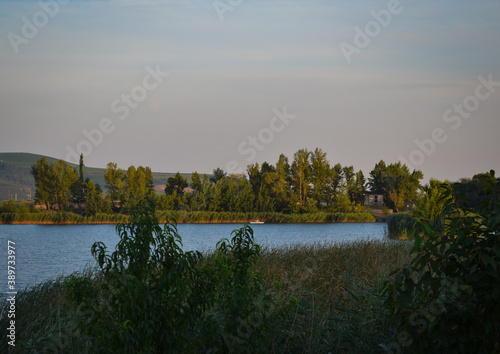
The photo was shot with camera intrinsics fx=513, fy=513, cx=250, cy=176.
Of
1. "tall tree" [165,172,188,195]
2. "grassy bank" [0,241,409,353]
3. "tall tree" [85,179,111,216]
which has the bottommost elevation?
"grassy bank" [0,241,409,353]

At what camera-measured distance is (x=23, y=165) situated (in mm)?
129500

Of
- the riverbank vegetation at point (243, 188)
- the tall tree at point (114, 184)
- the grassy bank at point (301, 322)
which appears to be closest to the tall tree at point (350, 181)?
the riverbank vegetation at point (243, 188)

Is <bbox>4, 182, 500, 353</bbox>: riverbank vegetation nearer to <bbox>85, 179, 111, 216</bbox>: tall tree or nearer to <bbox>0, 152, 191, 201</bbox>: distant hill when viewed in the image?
<bbox>85, 179, 111, 216</bbox>: tall tree

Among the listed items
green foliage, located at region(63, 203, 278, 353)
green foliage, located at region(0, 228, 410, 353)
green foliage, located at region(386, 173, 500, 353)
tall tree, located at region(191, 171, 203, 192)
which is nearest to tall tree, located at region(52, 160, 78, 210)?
tall tree, located at region(191, 171, 203, 192)

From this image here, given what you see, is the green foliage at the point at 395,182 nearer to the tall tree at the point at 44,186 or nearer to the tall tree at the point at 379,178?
the tall tree at the point at 379,178

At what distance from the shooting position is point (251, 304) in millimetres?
4668

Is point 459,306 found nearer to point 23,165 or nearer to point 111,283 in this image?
point 111,283

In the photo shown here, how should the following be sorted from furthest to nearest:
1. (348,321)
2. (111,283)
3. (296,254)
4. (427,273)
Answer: (296,254), (348,321), (111,283), (427,273)

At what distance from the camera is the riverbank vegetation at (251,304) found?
3492 millimetres

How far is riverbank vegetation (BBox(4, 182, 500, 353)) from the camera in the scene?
3.49 m

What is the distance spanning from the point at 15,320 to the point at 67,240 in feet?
112

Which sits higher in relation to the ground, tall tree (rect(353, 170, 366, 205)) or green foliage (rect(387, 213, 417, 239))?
tall tree (rect(353, 170, 366, 205))

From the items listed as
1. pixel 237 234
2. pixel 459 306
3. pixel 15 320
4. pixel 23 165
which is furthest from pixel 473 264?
pixel 23 165

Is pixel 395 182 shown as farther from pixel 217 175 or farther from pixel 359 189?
pixel 217 175
